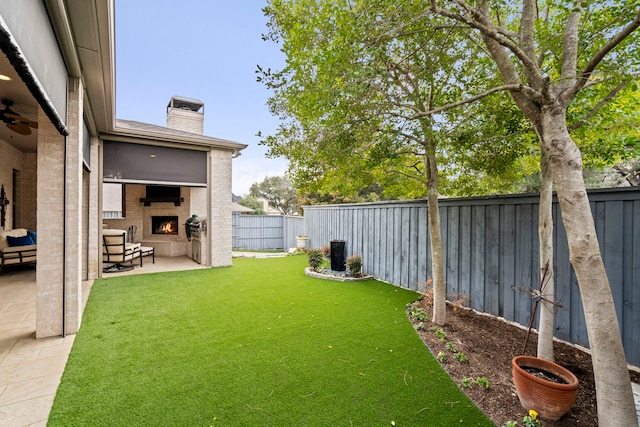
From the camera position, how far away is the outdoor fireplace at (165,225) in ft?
33.3

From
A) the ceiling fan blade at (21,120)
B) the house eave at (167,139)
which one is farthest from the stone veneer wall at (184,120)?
the ceiling fan blade at (21,120)

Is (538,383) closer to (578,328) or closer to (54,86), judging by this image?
(578,328)

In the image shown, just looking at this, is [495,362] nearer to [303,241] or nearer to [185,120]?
[303,241]

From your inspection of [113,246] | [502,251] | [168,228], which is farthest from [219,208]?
[502,251]

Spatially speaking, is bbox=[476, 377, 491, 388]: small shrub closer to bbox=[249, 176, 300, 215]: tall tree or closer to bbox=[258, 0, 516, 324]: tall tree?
bbox=[258, 0, 516, 324]: tall tree

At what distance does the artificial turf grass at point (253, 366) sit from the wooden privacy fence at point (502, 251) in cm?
113

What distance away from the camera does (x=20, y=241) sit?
22.1 ft

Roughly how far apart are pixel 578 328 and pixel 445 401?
2083 millimetres

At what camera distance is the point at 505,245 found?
3.95 meters

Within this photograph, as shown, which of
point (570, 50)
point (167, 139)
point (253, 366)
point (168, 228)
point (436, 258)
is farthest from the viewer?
point (168, 228)

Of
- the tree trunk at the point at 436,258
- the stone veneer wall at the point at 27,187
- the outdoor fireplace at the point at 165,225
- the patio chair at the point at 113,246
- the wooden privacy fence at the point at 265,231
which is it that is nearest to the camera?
the tree trunk at the point at 436,258

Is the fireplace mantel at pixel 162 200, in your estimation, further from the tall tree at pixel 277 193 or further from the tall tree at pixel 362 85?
the tall tree at pixel 277 193

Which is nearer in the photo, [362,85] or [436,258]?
[362,85]

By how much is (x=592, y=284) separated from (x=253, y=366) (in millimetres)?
2816
